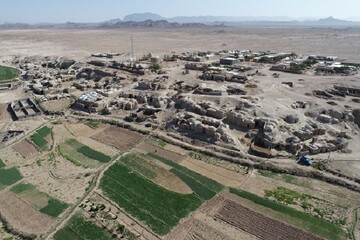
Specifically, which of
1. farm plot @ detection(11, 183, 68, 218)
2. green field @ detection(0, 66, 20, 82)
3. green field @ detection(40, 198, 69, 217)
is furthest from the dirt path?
green field @ detection(0, 66, 20, 82)

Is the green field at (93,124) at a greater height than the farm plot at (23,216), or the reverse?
the green field at (93,124)

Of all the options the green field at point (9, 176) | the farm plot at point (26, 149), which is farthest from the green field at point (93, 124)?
the green field at point (9, 176)

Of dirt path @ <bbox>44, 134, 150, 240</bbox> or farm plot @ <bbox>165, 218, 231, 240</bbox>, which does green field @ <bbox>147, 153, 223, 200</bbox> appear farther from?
dirt path @ <bbox>44, 134, 150, 240</bbox>

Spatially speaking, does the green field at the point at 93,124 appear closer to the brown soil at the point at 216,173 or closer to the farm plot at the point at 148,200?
the farm plot at the point at 148,200

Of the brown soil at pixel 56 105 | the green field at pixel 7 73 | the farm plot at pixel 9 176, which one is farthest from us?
the green field at pixel 7 73

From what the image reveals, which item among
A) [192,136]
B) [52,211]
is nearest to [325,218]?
[192,136]

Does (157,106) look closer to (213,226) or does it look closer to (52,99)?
(52,99)
